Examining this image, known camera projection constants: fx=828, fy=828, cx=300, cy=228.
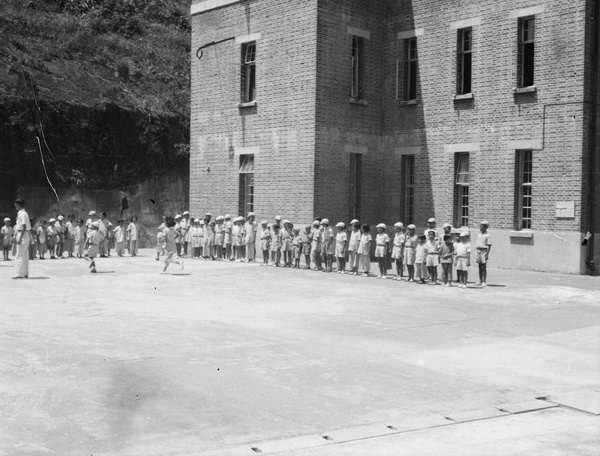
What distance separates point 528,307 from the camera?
52.5ft

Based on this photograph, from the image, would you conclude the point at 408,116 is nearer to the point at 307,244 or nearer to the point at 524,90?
the point at 524,90

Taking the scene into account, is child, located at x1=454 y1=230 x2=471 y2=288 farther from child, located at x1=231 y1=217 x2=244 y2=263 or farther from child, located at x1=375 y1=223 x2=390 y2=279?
child, located at x1=231 y1=217 x2=244 y2=263

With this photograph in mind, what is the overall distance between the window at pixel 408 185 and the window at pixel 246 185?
17.5 ft

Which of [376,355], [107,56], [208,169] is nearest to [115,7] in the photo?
[107,56]

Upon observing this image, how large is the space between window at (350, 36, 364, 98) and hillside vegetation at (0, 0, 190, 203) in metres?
12.4

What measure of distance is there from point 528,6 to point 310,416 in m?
19.6

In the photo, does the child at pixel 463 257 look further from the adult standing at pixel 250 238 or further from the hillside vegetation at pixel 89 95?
the hillside vegetation at pixel 89 95

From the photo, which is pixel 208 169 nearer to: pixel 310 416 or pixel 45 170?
pixel 45 170

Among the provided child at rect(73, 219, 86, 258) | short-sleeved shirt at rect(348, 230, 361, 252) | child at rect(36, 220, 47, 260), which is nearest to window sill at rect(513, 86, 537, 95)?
short-sleeved shirt at rect(348, 230, 361, 252)

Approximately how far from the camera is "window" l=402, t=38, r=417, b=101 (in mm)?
27953

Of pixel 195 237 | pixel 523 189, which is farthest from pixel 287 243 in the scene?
pixel 523 189

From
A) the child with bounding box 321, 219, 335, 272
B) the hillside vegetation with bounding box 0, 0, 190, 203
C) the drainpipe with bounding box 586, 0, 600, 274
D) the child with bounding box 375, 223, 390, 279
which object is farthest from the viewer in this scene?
the hillside vegetation with bounding box 0, 0, 190, 203

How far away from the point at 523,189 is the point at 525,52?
408 cm

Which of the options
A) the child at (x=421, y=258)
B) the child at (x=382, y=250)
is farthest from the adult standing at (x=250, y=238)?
the child at (x=421, y=258)
